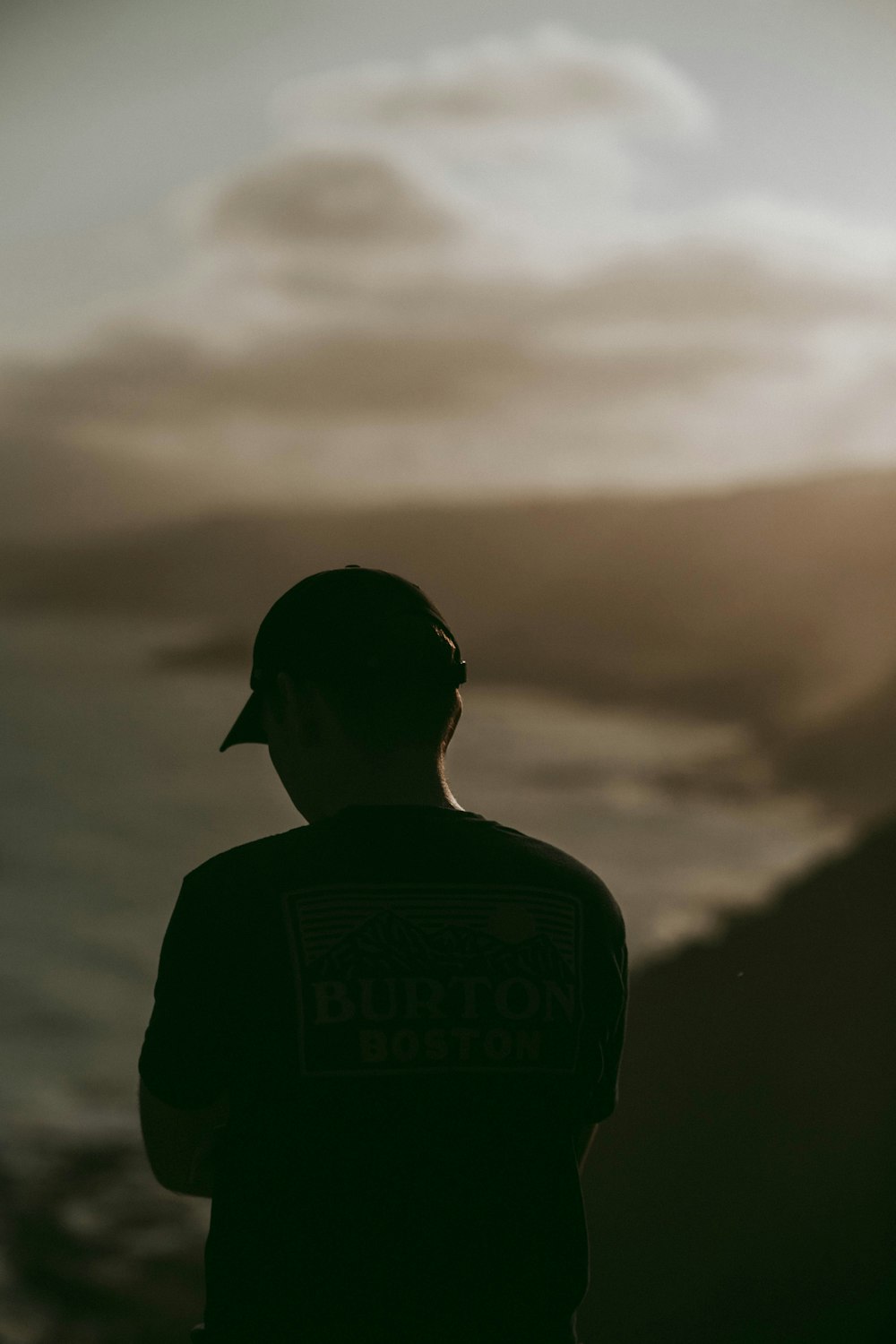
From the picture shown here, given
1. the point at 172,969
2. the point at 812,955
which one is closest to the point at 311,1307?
the point at 172,969

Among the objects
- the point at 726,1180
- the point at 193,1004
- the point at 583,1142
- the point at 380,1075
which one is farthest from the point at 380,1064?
the point at 726,1180

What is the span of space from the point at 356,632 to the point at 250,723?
0.14 meters

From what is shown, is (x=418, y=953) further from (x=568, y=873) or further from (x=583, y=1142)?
(x=583, y=1142)

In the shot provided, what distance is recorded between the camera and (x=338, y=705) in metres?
0.86

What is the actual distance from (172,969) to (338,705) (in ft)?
0.69

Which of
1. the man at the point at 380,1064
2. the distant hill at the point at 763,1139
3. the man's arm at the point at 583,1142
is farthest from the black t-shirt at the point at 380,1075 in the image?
the distant hill at the point at 763,1139

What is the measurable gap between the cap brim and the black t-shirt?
146 millimetres

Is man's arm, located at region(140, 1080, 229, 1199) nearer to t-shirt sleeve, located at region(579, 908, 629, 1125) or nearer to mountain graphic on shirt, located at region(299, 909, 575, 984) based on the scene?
mountain graphic on shirt, located at region(299, 909, 575, 984)

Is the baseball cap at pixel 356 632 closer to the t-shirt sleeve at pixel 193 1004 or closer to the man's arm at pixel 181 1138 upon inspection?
the t-shirt sleeve at pixel 193 1004

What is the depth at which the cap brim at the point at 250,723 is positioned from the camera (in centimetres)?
93

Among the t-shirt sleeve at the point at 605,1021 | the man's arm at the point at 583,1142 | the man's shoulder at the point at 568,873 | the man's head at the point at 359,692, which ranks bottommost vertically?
the man's arm at the point at 583,1142

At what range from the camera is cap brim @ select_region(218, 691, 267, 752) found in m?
0.93

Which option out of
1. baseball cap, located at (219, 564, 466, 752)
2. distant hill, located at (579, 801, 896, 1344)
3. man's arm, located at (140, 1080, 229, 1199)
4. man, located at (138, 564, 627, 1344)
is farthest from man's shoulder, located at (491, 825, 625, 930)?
distant hill, located at (579, 801, 896, 1344)

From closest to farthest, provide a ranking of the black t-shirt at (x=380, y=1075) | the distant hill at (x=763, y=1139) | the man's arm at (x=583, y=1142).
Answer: the black t-shirt at (x=380, y=1075) < the man's arm at (x=583, y=1142) < the distant hill at (x=763, y=1139)
